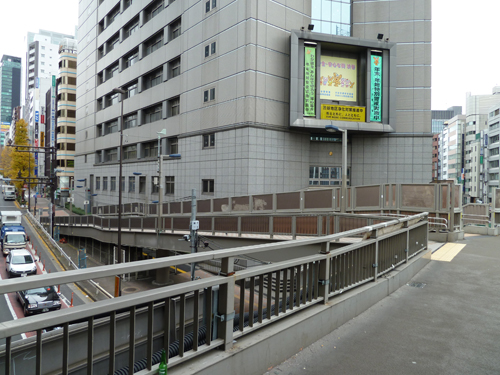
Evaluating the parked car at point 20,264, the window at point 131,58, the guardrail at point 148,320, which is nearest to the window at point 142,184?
the window at point 131,58

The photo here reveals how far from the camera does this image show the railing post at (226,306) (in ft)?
11.0

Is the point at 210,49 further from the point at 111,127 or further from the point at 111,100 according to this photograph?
the point at 111,127

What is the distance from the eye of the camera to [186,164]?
115 ft

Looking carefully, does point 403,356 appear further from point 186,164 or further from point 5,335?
point 186,164

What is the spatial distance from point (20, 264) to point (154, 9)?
33126mm

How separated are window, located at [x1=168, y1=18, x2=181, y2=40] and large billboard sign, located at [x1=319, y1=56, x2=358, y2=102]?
16337 mm

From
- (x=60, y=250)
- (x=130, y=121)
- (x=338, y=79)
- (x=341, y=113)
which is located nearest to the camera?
(x=60, y=250)

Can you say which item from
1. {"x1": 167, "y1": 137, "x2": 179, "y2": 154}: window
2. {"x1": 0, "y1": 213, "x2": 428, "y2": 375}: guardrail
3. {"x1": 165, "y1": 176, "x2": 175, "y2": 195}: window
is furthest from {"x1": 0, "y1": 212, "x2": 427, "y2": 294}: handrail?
{"x1": 167, "y1": 137, "x2": 179, "y2": 154}: window

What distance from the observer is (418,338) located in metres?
4.75

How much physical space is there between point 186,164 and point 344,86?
16.2 m

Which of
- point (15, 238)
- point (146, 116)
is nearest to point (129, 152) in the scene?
point (146, 116)

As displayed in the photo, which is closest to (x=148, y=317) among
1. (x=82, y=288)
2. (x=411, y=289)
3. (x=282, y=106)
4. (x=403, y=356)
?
(x=403, y=356)

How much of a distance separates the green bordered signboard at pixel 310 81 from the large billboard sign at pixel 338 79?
3.74ft

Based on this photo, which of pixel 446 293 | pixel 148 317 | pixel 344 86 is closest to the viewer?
pixel 148 317
